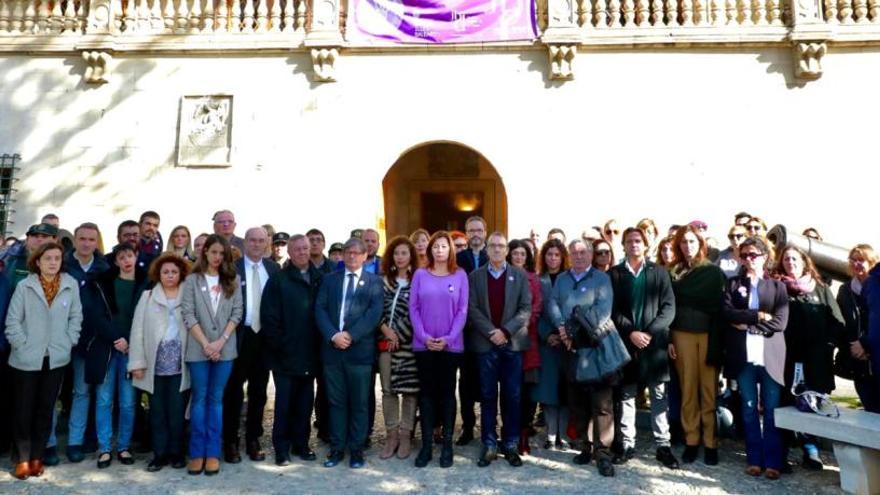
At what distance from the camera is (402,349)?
4930 mm

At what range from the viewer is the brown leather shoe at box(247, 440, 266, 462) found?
4.80m

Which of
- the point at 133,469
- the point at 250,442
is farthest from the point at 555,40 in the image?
the point at 133,469

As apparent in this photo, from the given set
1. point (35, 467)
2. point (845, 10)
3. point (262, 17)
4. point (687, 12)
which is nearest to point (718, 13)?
point (687, 12)

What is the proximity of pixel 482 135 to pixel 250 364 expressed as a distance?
615 cm

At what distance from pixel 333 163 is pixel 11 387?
19.7ft

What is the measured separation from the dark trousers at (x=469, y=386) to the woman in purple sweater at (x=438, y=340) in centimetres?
21

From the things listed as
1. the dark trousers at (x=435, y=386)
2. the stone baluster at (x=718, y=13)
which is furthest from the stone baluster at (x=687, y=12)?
the dark trousers at (x=435, y=386)

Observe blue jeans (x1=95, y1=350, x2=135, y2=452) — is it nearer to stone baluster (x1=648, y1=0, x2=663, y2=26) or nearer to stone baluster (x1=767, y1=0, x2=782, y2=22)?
stone baluster (x1=648, y1=0, x2=663, y2=26)

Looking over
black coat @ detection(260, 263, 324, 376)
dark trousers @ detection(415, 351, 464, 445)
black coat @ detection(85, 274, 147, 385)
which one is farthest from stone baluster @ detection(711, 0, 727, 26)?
black coat @ detection(85, 274, 147, 385)

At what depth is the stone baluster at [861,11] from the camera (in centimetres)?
912

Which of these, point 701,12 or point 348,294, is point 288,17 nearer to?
point 348,294

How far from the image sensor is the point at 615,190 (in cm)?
941

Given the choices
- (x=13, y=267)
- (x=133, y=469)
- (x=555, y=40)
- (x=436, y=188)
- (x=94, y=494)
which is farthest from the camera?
(x=436, y=188)

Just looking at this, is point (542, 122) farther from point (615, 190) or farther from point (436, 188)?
point (436, 188)
